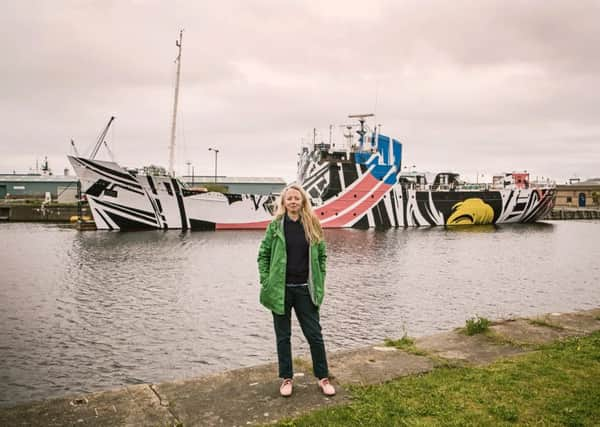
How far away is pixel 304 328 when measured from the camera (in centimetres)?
485

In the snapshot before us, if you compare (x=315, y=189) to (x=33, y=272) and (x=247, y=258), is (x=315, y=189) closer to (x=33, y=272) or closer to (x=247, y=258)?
(x=247, y=258)

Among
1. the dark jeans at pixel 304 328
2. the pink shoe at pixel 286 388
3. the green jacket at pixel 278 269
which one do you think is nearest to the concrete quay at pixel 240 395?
the pink shoe at pixel 286 388

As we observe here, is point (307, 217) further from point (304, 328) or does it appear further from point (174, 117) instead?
point (174, 117)

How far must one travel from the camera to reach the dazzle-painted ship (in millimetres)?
38688

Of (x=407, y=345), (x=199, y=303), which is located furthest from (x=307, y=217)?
(x=199, y=303)

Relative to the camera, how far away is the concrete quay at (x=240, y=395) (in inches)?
165

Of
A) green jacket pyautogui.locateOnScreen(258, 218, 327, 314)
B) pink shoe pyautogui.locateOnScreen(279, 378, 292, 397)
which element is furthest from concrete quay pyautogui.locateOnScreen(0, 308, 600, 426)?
green jacket pyautogui.locateOnScreen(258, 218, 327, 314)

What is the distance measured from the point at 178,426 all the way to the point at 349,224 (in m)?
41.2

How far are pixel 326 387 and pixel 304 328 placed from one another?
1.98 ft

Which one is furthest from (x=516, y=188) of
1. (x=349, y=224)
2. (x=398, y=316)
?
(x=398, y=316)

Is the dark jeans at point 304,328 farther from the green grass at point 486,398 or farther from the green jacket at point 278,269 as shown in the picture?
the green grass at point 486,398

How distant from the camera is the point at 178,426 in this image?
157 inches

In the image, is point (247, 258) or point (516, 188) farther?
point (516, 188)

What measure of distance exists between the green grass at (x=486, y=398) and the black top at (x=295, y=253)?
49.2 inches
